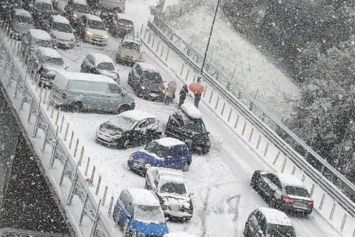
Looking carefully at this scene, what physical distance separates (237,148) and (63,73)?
8.98 meters

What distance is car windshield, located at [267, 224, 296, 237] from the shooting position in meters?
24.5

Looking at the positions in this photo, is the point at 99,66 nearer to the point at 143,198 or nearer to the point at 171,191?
the point at 171,191

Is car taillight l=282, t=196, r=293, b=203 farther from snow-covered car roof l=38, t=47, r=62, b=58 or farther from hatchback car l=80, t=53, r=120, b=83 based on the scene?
snow-covered car roof l=38, t=47, r=62, b=58

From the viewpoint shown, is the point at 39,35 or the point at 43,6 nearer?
the point at 39,35

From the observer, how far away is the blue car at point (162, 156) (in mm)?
27906

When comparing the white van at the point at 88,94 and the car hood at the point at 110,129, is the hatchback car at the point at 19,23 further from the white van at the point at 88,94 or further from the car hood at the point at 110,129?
the car hood at the point at 110,129

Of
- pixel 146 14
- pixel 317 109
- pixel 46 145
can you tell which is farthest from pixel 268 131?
pixel 146 14

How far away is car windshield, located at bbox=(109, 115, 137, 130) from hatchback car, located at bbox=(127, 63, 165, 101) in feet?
18.7

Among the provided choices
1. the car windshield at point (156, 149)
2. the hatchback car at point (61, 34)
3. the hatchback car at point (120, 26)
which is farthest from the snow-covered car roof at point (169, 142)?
the hatchback car at point (120, 26)

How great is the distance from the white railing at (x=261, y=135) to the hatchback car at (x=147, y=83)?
308 centimetres

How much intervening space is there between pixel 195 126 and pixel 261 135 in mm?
4740

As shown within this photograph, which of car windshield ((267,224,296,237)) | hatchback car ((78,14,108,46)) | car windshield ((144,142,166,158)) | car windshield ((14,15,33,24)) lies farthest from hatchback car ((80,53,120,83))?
car windshield ((267,224,296,237))

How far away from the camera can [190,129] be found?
31.8 m

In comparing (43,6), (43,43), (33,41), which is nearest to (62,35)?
(43,43)
